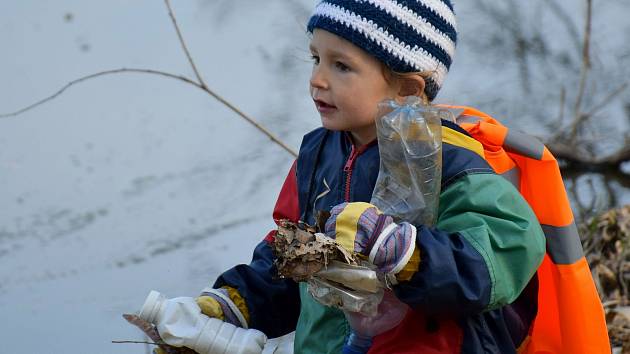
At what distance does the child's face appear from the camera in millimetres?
2188

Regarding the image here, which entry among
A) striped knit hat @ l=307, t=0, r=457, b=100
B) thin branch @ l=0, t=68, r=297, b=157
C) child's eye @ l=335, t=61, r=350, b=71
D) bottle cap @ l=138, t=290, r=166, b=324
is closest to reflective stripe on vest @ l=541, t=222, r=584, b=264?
striped knit hat @ l=307, t=0, r=457, b=100

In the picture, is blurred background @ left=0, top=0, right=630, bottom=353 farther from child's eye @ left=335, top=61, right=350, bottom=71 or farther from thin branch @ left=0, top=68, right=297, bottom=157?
child's eye @ left=335, top=61, right=350, bottom=71

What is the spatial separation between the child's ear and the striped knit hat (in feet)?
0.09

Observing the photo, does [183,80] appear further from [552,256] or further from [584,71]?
[584,71]

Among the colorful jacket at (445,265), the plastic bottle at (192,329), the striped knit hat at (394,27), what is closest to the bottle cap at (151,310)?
the plastic bottle at (192,329)

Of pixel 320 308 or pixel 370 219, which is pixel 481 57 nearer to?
pixel 320 308

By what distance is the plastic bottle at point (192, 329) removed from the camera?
224 centimetres

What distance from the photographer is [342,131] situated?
2340mm

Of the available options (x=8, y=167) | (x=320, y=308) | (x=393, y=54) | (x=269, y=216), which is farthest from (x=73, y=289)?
(x=393, y=54)

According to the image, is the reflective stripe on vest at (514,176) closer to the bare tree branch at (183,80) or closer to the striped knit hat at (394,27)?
the striped knit hat at (394,27)

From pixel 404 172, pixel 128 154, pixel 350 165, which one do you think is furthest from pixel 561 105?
pixel 404 172

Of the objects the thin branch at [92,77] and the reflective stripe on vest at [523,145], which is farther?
the thin branch at [92,77]

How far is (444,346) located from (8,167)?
191cm

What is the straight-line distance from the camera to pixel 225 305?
2379 millimetres
